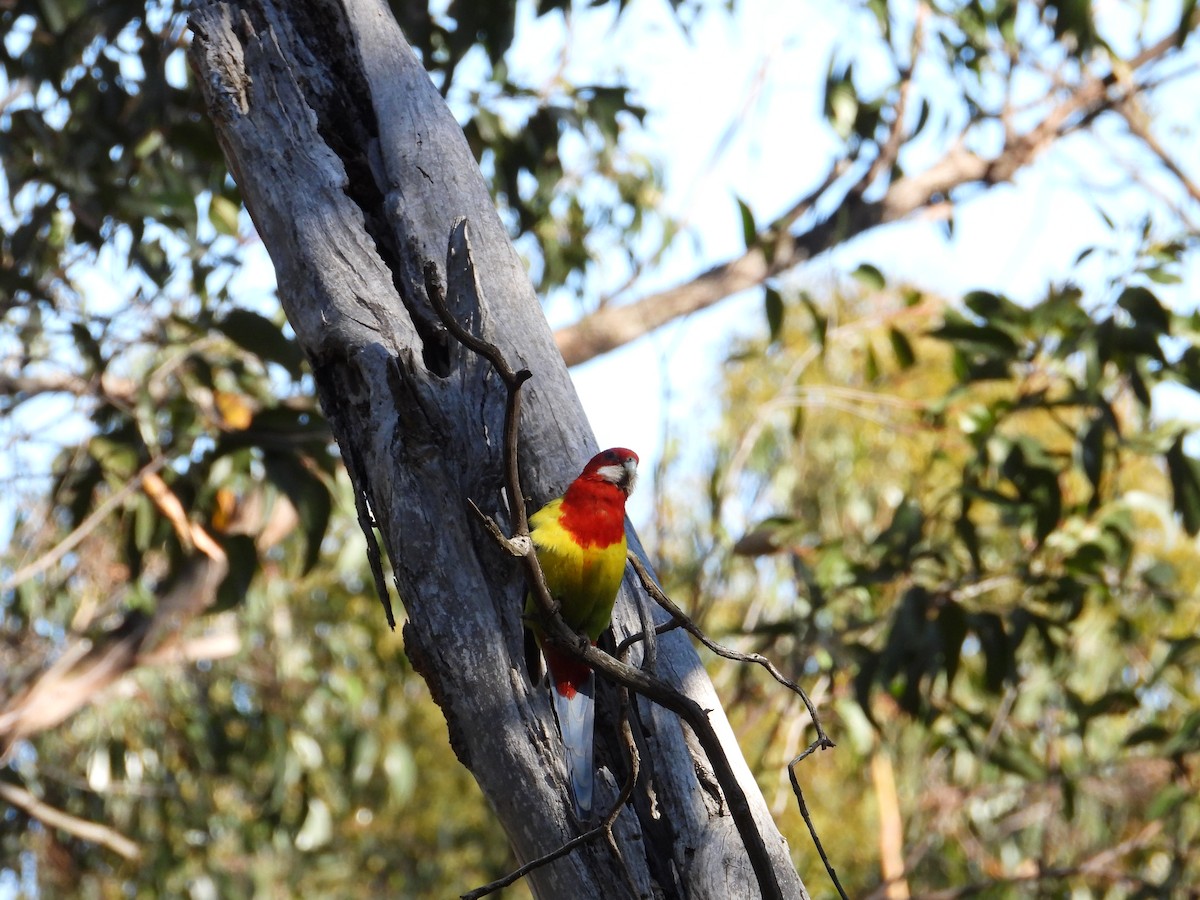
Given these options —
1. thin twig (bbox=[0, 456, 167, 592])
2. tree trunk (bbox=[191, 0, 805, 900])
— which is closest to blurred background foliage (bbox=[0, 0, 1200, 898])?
thin twig (bbox=[0, 456, 167, 592])

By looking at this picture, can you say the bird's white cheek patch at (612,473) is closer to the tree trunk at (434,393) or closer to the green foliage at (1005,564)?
the tree trunk at (434,393)

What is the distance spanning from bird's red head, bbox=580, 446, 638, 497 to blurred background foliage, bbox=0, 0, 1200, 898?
1.33 metres

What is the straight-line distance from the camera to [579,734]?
1521mm

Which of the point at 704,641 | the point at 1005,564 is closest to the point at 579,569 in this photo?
the point at 704,641

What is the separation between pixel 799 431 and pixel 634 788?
2.73 m

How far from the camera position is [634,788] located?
148 cm

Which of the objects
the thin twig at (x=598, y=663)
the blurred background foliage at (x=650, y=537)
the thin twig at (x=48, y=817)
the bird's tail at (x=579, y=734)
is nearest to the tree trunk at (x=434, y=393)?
the bird's tail at (x=579, y=734)

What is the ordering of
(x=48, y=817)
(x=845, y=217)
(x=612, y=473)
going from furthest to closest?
(x=48, y=817)
(x=845, y=217)
(x=612, y=473)

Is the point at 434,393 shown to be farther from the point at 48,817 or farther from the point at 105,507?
the point at 48,817

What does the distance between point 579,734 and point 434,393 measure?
49 cm

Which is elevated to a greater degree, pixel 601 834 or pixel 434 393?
pixel 434 393

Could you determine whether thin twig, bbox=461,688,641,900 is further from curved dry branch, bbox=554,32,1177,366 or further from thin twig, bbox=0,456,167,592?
curved dry branch, bbox=554,32,1177,366

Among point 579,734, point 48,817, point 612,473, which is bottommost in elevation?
point 579,734

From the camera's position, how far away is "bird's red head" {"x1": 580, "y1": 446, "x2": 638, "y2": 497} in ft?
5.56
